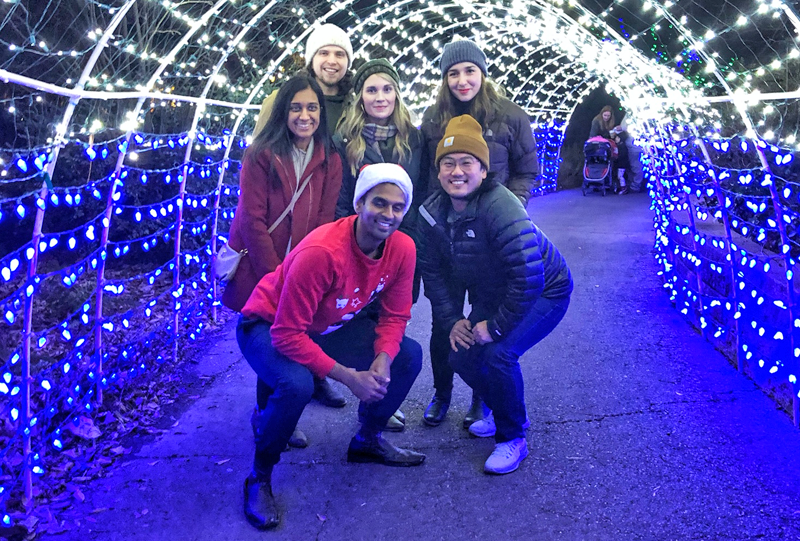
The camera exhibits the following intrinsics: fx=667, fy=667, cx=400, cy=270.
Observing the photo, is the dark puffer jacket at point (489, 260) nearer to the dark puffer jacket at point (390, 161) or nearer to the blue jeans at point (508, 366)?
the blue jeans at point (508, 366)

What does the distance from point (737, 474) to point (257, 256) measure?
2448 millimetres

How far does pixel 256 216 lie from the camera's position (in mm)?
3197

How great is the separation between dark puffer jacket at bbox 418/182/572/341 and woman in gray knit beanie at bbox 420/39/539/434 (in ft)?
0.82

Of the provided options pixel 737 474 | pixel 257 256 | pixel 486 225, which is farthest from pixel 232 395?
pixel 737 474

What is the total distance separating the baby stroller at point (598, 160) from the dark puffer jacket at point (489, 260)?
11757mm

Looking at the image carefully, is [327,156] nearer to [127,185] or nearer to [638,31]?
[638,31]

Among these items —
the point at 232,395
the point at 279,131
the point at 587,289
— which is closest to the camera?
the point at 279,131

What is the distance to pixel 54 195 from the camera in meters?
2.88

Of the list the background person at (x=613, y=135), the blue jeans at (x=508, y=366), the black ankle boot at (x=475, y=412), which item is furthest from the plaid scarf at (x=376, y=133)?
the background person at (x=613, y=135)

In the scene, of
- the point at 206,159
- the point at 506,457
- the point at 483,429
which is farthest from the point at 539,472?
the point at 206,159

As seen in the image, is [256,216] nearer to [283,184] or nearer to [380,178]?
[283,184]

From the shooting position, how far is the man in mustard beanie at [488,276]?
293 cm

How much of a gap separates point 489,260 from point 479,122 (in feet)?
2.50

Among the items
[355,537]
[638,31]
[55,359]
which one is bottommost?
[55,359]
